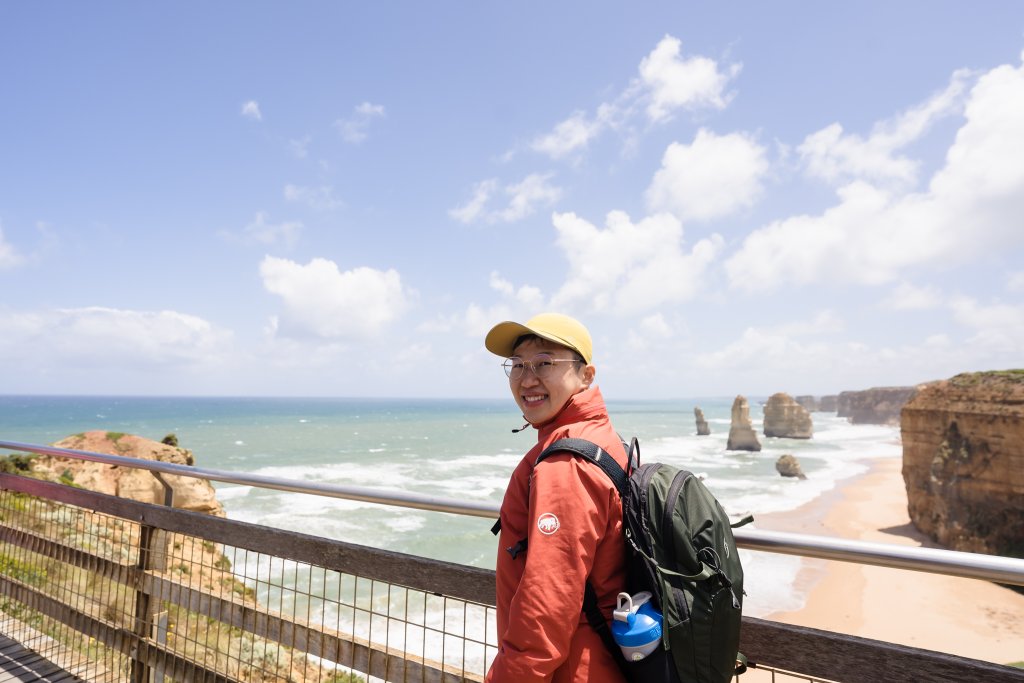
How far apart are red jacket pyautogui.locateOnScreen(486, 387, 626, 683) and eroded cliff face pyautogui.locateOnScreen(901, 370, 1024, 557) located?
1071 inches

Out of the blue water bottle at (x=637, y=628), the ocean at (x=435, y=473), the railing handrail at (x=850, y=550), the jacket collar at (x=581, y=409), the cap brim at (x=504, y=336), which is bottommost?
the ocean at (x=435, y=473)

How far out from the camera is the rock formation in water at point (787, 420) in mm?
80188

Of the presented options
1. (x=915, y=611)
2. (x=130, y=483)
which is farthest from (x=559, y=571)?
(x=915, y=611)

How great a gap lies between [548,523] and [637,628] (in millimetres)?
296

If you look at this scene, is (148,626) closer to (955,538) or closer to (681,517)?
(681,517)

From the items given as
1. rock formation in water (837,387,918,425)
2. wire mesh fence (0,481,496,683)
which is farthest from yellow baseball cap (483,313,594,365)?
rock formation in water (837,387,918,425)

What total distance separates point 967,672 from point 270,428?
98.4 m

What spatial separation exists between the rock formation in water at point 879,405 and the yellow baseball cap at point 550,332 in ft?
484

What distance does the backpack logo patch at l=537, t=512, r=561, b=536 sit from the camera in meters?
1.22

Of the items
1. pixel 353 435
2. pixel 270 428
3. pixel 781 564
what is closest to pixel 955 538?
pixel 781 564

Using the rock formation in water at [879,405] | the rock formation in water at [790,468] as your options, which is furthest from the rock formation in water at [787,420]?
the rock formation in water at [879,405]

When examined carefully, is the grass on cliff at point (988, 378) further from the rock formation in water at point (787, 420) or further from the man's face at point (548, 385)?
the rock formation in water at point (787, 420)

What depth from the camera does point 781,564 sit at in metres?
20.4

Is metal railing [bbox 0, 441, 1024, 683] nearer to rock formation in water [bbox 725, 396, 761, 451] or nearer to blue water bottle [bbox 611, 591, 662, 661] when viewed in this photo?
blue water bottle [bbox 611, 591, 662, 661]
